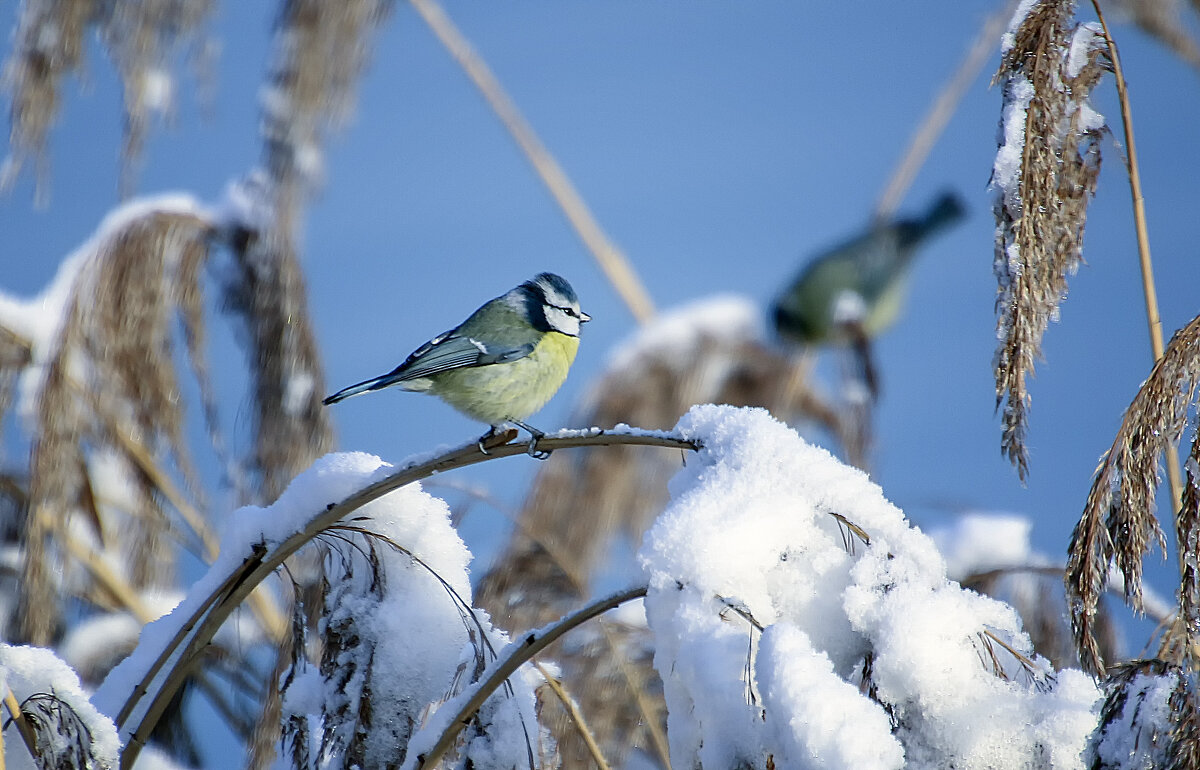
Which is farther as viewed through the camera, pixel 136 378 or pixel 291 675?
pixel 136 378

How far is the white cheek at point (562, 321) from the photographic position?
2.17 meters

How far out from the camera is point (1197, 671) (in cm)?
83

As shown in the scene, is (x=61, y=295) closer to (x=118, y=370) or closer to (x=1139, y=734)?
(x=118, y=370)

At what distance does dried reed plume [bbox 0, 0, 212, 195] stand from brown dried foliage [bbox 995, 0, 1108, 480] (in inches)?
76.8

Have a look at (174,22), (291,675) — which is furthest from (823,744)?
(174,22)

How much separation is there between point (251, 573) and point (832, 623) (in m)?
0.63

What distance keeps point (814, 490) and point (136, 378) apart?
6.05 feet

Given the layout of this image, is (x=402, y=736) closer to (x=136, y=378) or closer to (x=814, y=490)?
(x=814, y=490)

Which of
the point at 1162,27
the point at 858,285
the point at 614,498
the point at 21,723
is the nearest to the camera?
the point at 21,723

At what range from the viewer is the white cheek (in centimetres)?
217

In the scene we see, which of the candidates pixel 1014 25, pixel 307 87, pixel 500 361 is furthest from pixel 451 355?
pixel 1014 25

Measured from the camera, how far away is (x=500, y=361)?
80.2 inches

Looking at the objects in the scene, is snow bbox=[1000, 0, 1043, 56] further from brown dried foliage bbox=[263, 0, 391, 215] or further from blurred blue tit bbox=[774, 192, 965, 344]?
blurred blue tit bbox=[774, 192, 965, 344]

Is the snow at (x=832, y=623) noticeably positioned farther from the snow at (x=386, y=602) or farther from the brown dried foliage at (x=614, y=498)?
the brown dried foliage at (x=614, y=498)
